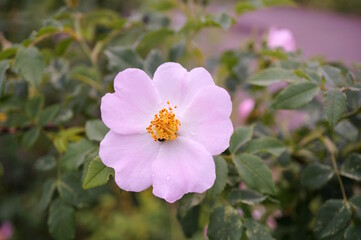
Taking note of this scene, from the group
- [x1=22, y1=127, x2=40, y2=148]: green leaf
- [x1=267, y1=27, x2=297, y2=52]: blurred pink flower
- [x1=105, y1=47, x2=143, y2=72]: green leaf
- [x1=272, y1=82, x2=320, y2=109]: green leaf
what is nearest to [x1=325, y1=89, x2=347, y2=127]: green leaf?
[x1=272, y1=82, x2=320, y2=109]: green leaf

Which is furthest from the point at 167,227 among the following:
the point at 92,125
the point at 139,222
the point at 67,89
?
the point at 92,125

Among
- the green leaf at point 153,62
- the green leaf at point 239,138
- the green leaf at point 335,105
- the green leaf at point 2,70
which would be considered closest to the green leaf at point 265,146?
the green leaf at point 239,138

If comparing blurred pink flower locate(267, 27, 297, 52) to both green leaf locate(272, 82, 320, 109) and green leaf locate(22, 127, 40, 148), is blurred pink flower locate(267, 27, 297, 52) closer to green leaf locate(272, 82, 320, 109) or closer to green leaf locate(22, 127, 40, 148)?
green leaf locate(272, 82, 320, 109)

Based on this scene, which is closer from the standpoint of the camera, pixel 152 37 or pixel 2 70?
pixel 2 70

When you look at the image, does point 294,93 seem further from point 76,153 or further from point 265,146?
point 76,153

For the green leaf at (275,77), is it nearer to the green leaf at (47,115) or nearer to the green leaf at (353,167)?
the green leaf at (353,167)

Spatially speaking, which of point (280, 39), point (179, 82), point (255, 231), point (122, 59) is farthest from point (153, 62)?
point (280, 39)
